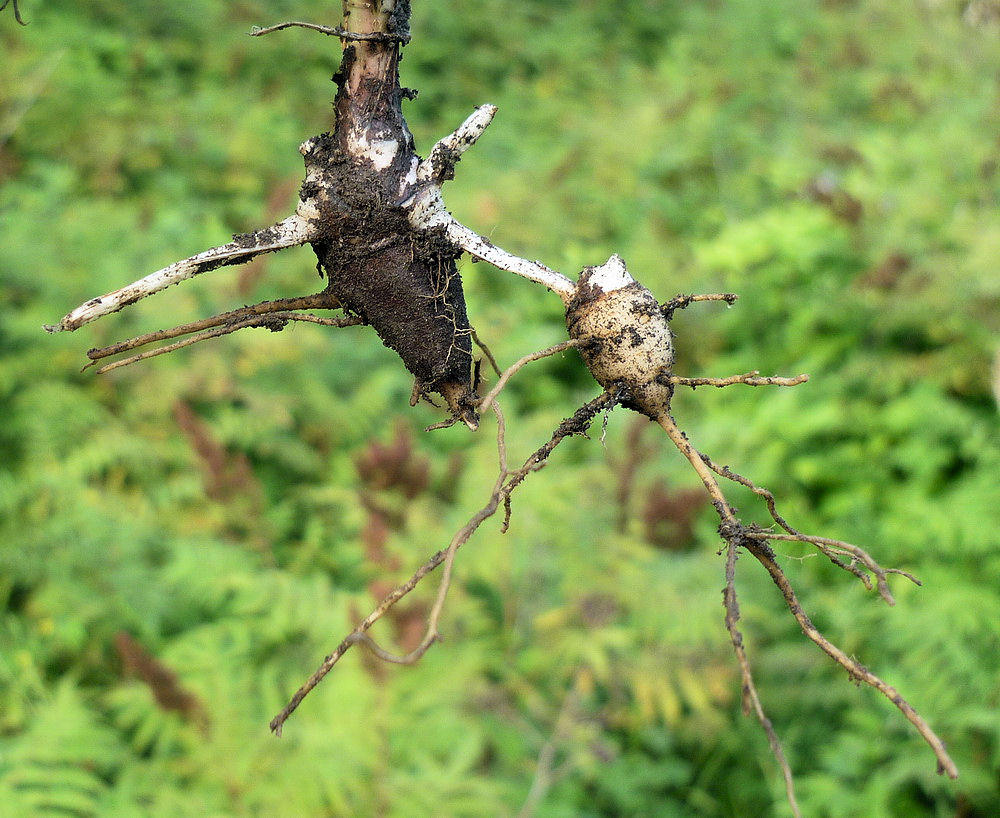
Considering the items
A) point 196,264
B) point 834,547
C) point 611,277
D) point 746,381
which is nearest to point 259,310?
point 196,264

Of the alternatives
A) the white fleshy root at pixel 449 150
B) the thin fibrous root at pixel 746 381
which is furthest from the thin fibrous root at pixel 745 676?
the white fleshy root at pixel 449 150

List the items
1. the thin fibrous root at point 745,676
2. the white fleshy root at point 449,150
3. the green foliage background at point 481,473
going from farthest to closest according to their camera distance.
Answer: the green foliage background at point 481,473 < the white fleshy root at point 449,150 < the thin fibrous root at point 745,676

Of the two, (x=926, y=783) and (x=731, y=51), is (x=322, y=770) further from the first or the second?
(x=731, y=51)

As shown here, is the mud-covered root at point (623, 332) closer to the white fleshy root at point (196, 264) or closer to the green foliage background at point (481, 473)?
the white fleshy root at point (196, 264)

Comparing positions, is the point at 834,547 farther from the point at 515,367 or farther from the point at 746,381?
the point at 515,367

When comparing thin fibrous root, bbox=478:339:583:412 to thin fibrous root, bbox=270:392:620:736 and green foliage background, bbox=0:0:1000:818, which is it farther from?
green foliage background, bbox=0:0:1000:818
